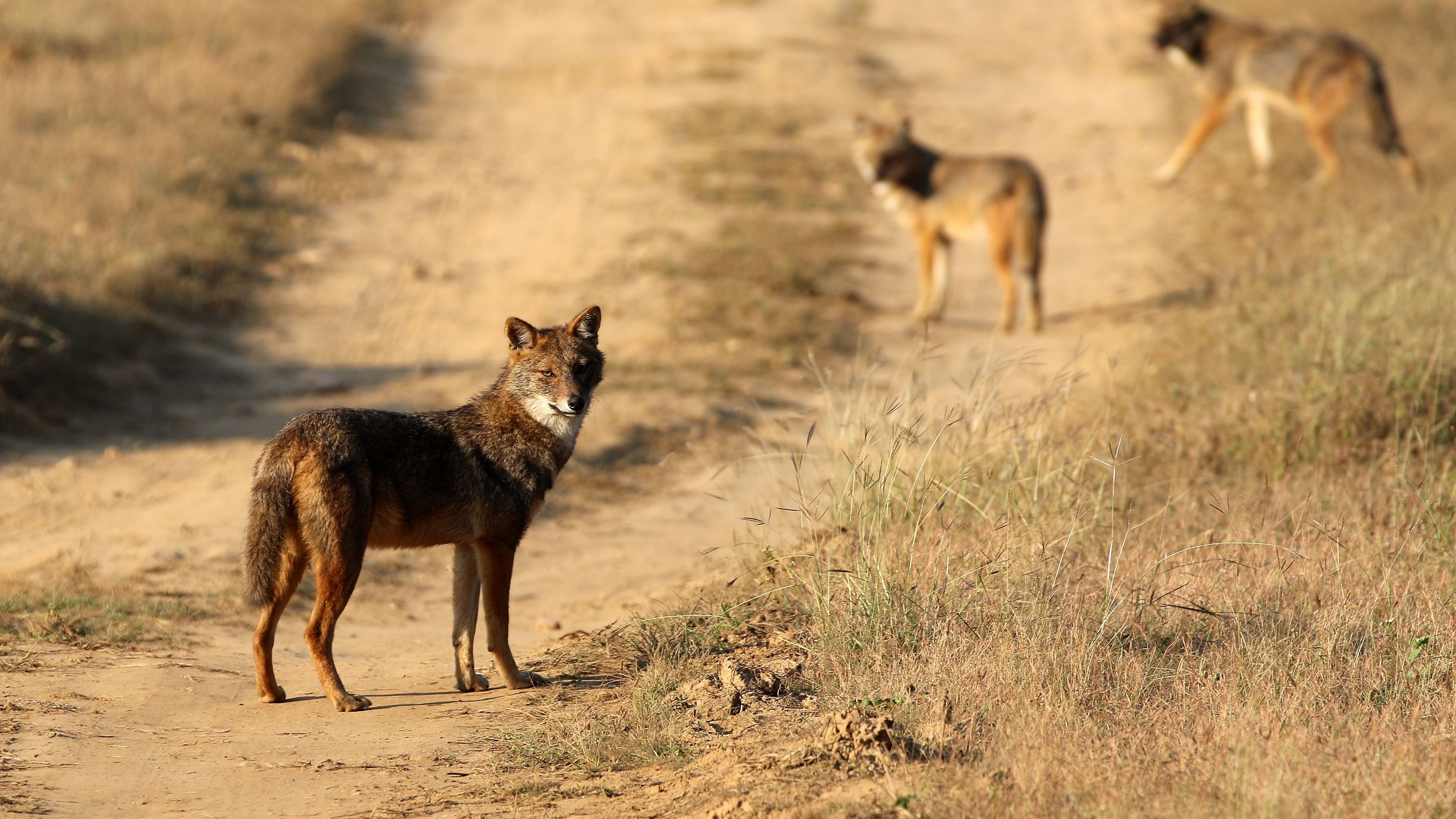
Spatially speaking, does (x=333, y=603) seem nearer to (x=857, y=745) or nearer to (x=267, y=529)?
(x=267, y=529)

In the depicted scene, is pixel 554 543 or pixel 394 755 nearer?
pixel 394 755

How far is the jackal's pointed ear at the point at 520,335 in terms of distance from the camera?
6426 mm

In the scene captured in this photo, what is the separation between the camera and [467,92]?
68.6 feet

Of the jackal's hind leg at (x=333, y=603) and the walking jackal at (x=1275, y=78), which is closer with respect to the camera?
the jackal's hind leg at (x=333, y=603)

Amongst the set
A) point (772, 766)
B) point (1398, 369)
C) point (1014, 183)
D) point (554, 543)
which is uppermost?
point (1014, 183)

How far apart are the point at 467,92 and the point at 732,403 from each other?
1187 cm

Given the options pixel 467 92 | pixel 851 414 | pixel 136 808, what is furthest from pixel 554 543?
pixel 467 92

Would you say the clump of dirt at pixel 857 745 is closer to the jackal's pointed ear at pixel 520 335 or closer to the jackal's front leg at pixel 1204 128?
the jackal's pointed ear at pixel 520 335

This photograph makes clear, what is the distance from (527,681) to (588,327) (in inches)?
67.9

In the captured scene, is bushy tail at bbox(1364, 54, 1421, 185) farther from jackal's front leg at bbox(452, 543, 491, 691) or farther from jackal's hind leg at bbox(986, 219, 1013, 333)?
jackal's front leg at bbox(452, 543, 491, 691)

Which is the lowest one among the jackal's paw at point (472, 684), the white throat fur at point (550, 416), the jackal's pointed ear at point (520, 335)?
the jackal's paw at point (472, 684)

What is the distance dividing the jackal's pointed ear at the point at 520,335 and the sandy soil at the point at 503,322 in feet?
3.70

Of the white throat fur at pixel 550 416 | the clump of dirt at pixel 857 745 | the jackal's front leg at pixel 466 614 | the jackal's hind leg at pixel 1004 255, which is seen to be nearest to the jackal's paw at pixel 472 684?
the jackal's front leg at pixel 466 614

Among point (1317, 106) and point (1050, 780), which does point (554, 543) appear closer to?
point (1050, 780)
